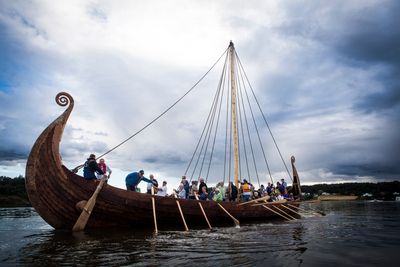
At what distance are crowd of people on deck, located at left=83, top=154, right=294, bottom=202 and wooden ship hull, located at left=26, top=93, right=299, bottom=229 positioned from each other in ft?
2.22

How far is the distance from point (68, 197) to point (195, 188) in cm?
Result: 813

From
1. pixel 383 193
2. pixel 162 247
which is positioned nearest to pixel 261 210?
pixel 162 247

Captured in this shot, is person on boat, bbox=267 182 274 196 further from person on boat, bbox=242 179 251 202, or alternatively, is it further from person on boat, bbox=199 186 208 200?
person on boat, bbox=199 186 208 200

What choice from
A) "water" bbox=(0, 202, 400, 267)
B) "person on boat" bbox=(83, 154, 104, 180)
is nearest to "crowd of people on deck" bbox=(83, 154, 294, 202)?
"person on boat" bbox=(83, 154, 104, 180)

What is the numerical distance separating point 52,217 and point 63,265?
594 centimetres

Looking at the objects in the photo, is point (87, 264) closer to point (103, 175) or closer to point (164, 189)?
point (103, 175)

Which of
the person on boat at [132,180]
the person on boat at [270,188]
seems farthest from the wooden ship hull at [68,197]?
the person on boat at [270,188]

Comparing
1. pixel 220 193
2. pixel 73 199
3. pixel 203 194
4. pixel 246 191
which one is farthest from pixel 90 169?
pixel 246 191

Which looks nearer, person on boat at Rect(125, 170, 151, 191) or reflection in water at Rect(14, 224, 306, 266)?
reflection in water at Rect(14, 224, 306, 266)

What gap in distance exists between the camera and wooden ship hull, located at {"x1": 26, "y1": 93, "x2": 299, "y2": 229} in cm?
1098

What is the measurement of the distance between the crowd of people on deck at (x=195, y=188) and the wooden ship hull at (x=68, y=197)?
2.22 feet

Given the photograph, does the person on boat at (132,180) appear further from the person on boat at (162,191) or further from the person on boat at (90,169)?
→ the person on boat at (162,191)

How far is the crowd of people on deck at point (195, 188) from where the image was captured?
12000 millimetres

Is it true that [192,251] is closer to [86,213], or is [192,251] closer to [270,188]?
[86,213]
